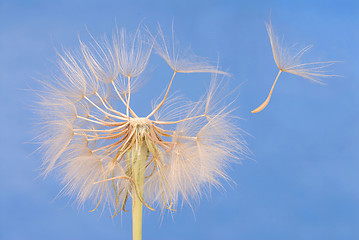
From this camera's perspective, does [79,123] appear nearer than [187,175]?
No

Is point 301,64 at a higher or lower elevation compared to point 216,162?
higher

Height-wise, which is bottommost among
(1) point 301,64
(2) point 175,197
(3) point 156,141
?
(2) point 175,197

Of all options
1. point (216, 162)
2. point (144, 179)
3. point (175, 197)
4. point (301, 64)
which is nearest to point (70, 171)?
point (144, 179)

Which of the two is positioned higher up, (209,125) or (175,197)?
(209,125)

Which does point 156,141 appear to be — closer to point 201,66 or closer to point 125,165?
point 125,165

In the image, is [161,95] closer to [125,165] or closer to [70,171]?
[125,165]

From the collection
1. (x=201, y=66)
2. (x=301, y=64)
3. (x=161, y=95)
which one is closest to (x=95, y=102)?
(x=161, y=95)
